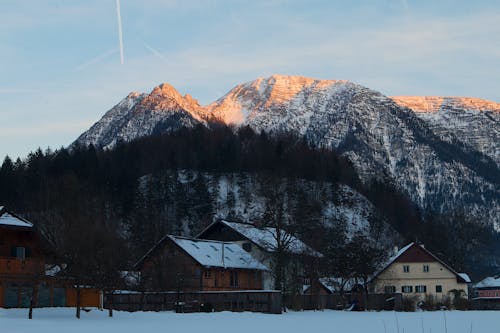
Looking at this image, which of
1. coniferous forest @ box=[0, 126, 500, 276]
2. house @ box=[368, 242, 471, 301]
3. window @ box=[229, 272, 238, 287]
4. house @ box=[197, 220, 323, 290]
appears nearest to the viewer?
window @ box=[229, 272, 238, 287]

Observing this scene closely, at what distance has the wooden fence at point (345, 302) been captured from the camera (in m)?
64.9

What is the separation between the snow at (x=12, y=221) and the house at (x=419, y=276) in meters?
53.9

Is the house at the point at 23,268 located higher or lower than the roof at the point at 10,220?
lower

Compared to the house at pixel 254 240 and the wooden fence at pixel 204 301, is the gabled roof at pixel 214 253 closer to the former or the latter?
the house at pixel 254 240

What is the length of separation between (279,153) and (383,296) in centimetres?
10773

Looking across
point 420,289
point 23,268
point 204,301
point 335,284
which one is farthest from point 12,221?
point 420,289

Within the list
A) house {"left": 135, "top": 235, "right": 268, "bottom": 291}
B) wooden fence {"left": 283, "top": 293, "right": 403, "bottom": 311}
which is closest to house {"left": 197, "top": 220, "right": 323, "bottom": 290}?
house {"left": 135, "top": 235, "right": 268, "bottom": 291}

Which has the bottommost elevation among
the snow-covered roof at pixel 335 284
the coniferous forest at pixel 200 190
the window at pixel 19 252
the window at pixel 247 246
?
the snow-covered roof at pixel 335 284

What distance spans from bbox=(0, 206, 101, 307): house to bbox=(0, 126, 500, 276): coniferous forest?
53.6 metres

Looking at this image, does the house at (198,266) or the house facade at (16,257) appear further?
the house at (198,266)

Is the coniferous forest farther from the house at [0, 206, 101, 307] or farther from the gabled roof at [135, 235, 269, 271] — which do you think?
the house at [0, 206, 101, 307]

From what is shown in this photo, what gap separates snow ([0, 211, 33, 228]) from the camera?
50.4 meters

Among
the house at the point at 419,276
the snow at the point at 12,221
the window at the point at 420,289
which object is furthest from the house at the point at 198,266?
the window at the point at 420,289

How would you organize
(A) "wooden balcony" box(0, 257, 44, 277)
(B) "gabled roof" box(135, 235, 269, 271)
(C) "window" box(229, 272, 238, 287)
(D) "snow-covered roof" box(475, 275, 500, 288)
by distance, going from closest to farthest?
(A) "wooden balcony" box(0, 257, 44, 277)
(B) "gabled roof" box(135, 235, 269, 271)
(C) "window" box(229, 272, 238, 287)
(D) "snow-covered roof" box(475, 275, 500, 288)
